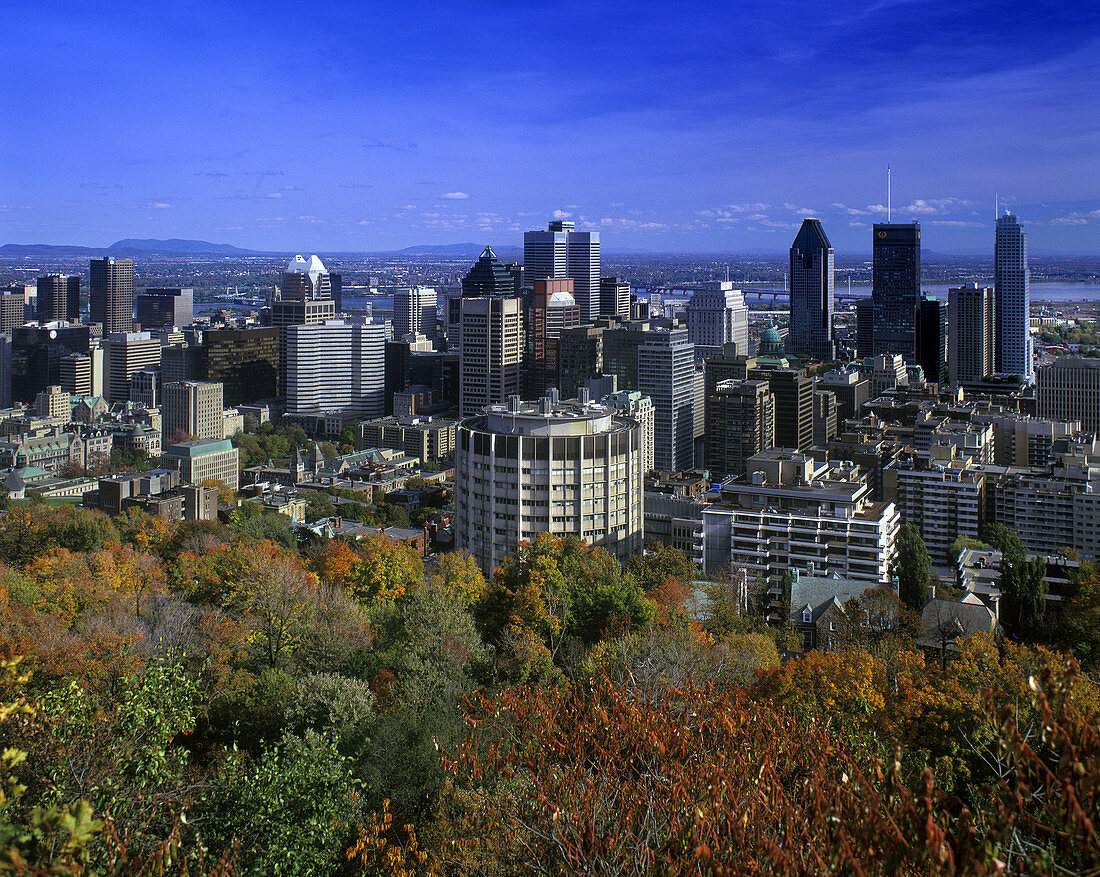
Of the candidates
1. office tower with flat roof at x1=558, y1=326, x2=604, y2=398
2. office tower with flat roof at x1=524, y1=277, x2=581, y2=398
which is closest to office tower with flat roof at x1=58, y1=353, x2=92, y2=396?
office tower with flat roof at x1=524, y1=277, x2=581, y2=398

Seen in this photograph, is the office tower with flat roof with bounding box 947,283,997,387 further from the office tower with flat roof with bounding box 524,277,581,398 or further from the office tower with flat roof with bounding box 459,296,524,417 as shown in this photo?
the office tower with flat roof with bounding box 459,296,524,417

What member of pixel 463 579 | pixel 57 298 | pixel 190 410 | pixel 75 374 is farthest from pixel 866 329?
pixel 463 579

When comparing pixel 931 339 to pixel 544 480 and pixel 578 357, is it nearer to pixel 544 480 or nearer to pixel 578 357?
pixel 578 357

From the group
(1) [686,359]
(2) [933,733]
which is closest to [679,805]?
(2) [933,733]

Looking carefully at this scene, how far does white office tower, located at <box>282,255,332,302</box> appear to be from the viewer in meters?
69.8

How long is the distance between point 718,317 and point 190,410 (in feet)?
128

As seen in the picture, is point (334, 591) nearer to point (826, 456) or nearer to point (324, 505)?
point (324, 505)

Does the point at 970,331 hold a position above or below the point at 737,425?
above

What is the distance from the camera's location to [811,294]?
8350cm

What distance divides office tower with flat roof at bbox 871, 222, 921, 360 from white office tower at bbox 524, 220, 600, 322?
69.2 feet

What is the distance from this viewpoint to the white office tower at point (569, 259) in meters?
79.7

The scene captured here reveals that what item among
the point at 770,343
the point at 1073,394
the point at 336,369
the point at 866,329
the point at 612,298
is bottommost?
the point at 1073,394

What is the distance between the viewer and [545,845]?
4.43 m

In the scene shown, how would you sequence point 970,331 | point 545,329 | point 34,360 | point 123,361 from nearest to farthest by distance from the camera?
point 545,329 → point 34,360 → point 123,361 → point 970,331
